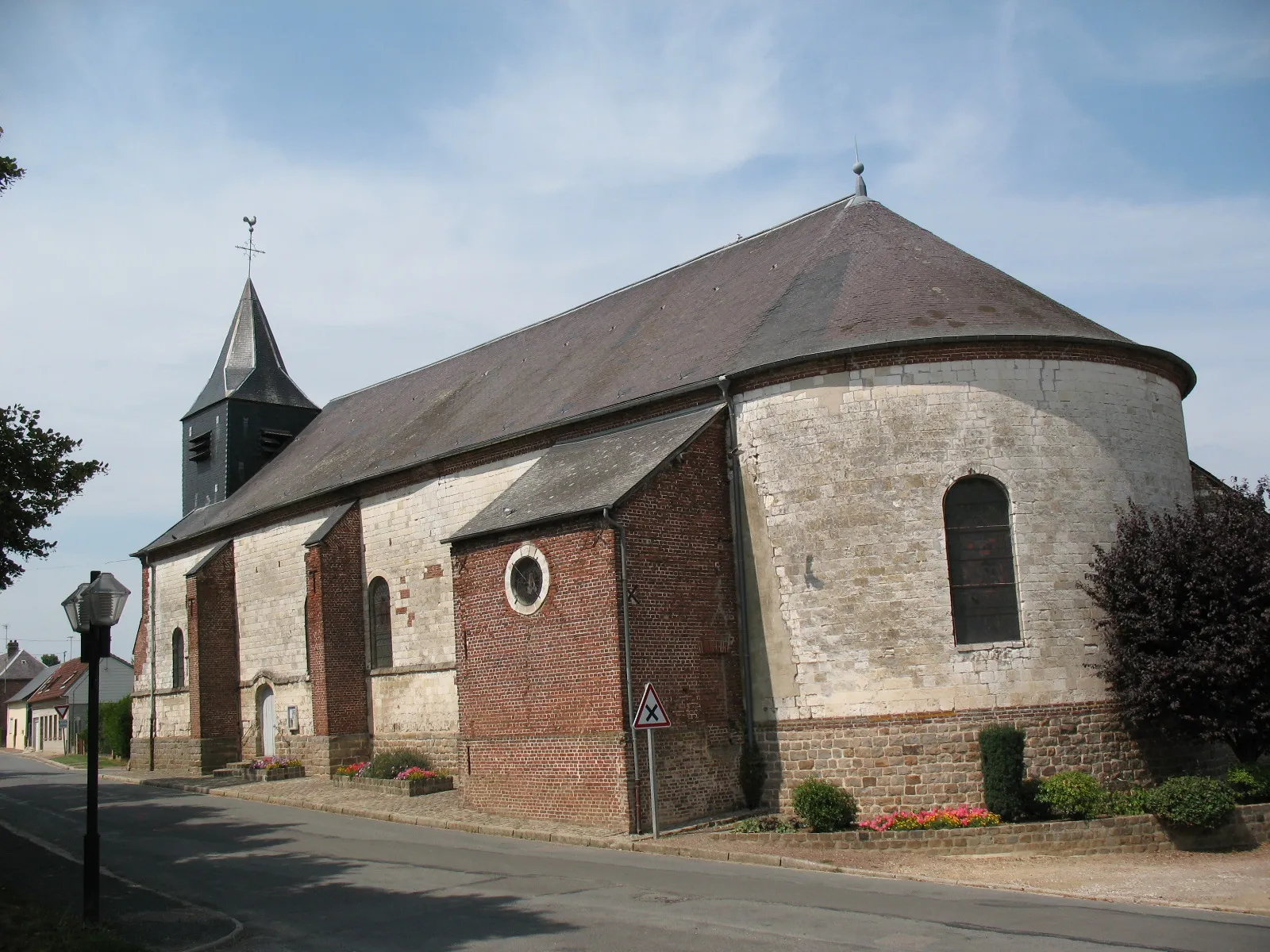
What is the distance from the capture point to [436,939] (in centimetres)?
912

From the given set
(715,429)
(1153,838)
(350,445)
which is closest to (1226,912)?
(1153,838)

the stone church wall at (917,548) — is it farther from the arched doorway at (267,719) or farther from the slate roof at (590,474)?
the arched doorway at (267,719)

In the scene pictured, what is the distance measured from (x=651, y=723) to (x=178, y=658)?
20.5 m

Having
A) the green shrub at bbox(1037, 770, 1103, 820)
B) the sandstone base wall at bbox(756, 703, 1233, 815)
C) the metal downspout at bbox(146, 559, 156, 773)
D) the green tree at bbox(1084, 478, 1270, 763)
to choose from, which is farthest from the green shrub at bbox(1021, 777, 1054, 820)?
the metal downspout at bbox(146, 559, 156, 773)

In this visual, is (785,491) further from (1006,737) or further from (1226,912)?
(1226,912)

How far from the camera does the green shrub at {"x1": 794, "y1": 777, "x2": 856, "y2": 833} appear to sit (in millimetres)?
14523

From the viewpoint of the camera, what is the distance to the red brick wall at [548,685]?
51.2 ft

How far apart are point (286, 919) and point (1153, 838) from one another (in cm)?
1014

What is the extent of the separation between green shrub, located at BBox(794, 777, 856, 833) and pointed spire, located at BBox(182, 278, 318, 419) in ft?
77.1

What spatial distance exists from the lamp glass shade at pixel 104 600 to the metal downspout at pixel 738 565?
8.79 m

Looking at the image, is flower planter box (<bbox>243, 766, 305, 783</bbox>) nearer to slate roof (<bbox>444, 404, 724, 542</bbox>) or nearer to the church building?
the church building

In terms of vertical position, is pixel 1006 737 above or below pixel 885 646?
below

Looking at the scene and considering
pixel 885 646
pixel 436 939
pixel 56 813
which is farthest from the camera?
pixel 56 813

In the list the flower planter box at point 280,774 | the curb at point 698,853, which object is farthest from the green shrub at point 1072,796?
the flower planter box at point 280,774
